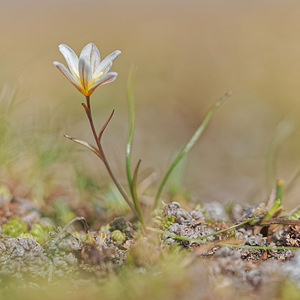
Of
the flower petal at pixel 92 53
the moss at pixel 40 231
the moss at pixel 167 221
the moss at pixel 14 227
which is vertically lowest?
the moss at pixel 40 231

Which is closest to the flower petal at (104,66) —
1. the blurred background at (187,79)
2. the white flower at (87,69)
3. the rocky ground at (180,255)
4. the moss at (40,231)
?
the white flower at (87,69)

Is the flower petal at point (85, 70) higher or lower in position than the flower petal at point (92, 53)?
lower

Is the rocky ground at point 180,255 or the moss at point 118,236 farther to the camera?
the moss at point 118,236

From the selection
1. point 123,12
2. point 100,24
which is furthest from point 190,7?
point 100,24

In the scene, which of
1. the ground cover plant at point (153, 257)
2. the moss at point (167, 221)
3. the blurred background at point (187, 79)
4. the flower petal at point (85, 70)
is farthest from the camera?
the blurred background at point (187, 79)

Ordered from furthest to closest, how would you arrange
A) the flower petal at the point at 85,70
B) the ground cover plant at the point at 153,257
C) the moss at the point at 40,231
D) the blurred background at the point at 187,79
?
the blurred background at the point at 187,79 → the moss at the point at 40,231 → the flower petal at the point at 85,70 → the ground cover plant at the point at 153,257

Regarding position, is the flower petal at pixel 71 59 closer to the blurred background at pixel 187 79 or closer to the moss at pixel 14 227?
the moss at pixel 14 227

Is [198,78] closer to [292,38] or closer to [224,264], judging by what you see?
[292,38]
